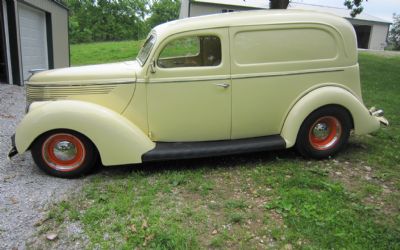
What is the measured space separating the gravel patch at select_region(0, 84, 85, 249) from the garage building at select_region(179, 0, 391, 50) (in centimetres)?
2721

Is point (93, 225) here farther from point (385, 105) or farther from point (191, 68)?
point (385, 105)

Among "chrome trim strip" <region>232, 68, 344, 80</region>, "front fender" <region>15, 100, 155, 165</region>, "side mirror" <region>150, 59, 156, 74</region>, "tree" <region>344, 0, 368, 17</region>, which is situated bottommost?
"front fender" <region>15, 100, 155, 165</region>

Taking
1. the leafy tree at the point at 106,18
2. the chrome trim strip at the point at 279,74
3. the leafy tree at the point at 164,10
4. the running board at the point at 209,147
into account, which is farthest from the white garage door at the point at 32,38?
the leafy tree at the point at 164,10

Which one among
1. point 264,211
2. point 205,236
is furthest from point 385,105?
point 205,236

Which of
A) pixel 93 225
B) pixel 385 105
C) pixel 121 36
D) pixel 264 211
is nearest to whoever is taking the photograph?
pixel 93 225

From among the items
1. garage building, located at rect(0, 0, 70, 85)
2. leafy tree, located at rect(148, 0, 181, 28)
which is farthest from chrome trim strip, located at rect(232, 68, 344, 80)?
leafy tree, located at rect(148, 0, 181, 28)

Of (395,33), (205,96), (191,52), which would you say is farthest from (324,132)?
(395,33)

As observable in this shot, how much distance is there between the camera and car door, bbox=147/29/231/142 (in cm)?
472

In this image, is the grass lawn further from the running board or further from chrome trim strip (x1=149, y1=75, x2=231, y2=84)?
chrome trim strip (x1=149, y1=75, x2=231, y2=84)

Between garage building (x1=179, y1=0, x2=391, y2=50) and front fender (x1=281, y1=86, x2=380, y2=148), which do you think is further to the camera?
garage building (x1=179, y1=0, x2=391, y2=50)

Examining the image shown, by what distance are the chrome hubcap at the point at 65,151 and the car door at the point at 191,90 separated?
100cm

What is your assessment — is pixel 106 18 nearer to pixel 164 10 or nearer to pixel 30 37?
pixel 164 10

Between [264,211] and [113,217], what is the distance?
1534mm

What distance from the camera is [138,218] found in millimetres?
3658
